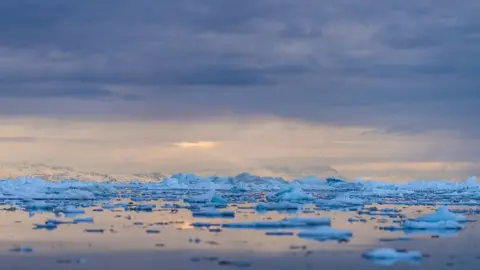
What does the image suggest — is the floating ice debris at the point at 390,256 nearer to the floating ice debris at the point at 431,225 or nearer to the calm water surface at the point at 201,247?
the calm water surface at the point at 201,247

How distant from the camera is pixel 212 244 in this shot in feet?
58.6

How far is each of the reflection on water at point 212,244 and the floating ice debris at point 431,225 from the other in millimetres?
388

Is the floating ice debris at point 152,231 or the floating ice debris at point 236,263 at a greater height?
the floating ice debris at point 152,231

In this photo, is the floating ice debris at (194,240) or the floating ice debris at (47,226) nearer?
the floating ice debris at (194,240)

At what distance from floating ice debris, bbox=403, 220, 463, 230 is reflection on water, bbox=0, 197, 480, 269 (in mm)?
388

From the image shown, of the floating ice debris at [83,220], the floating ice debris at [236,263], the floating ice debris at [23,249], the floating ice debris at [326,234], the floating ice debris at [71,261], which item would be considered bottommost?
the floating ice debris at [236,263]

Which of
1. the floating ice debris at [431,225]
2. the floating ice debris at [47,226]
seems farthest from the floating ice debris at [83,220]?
the floating ice debris at [431,225]

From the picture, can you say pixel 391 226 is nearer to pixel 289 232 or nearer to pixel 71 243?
pixel 289 232

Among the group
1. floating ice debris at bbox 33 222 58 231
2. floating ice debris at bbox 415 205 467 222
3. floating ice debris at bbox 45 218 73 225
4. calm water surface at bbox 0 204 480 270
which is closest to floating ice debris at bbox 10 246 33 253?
calm water surface at bbox 0 204 480 270

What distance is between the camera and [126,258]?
51.2 feet

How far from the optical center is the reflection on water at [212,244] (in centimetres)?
1522

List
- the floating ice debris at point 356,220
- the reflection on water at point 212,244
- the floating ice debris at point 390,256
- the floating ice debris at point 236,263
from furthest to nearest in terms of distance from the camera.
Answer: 1. the floating ice debris at point 356,220
2. the floating ice debris at point 390,256
3. the reflection on water at point 212,244
4. the floating ice debris at point 236,263

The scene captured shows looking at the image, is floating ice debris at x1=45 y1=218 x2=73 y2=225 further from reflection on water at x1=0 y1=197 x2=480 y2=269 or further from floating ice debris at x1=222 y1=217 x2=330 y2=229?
floating ice debris at x1=222 y1=217 x2=330 y2=229

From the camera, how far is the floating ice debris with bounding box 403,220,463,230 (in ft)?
72.7
